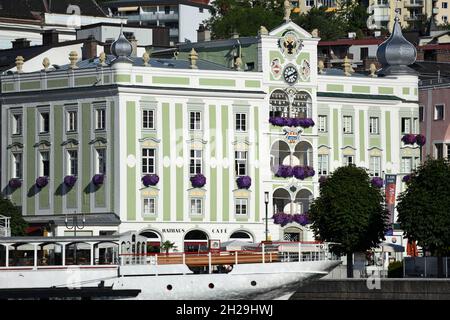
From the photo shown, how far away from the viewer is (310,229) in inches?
4946

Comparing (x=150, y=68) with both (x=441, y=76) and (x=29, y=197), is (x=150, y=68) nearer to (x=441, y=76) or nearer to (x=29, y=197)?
(x=29, y=197)

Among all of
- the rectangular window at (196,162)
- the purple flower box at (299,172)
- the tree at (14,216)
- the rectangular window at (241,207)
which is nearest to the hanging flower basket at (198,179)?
the rectangular window at (196,162)

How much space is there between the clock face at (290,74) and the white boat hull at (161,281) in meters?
45.2

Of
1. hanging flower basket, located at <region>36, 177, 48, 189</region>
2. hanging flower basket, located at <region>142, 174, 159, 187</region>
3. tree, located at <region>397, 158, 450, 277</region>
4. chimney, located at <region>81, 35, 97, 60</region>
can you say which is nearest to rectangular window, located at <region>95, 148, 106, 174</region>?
hanging flower basket, located at <region>142, 174, 159, 187</region>

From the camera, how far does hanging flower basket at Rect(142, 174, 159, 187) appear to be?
12556 cm

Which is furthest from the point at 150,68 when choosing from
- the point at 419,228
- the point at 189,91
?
the point at 419,228

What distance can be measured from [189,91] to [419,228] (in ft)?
73.8

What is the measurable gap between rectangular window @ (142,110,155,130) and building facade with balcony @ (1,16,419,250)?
6 centimetres

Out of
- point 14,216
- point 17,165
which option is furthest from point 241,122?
point 14,216

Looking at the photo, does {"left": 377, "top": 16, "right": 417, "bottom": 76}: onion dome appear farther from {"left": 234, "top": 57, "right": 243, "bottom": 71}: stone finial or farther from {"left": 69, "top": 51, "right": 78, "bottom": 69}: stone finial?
{"left": 69, "top": 51, "right": 78, "bottom": 69}: stone finial

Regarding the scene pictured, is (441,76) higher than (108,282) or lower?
higher

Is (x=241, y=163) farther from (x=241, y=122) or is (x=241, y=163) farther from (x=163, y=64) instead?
(x=163, y=64)

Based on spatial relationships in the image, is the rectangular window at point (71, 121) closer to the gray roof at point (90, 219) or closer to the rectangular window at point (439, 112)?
the gray roof at point (90, 219)

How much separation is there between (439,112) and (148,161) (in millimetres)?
26334
